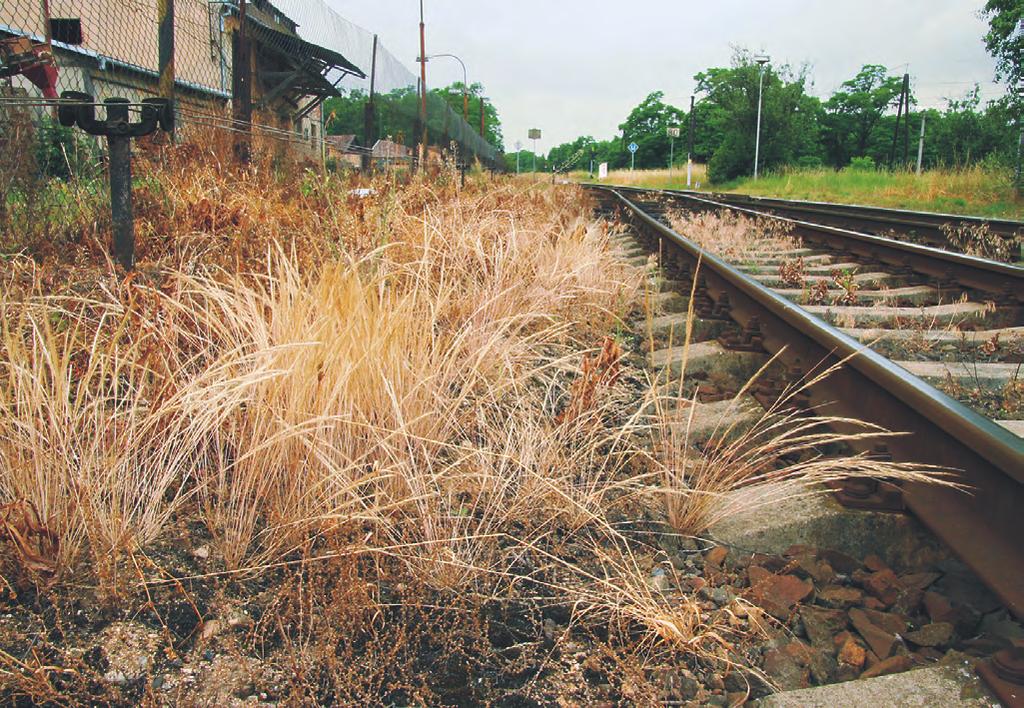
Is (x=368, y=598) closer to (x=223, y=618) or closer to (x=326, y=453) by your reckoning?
(x=223, y=618)

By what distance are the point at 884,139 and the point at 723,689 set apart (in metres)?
107

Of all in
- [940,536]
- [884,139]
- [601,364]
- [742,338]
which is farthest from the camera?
[884,139]

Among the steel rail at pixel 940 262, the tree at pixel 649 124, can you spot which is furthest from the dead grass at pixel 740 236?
the tree at pixel 649 124

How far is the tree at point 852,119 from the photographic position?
91688 millimetres

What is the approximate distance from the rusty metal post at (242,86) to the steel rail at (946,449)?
18.0ft

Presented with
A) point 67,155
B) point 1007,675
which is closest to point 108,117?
point 67,155

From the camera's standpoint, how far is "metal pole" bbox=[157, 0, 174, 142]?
4637 mm

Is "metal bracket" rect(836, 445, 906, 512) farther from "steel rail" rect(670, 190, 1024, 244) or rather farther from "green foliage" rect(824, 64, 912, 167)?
"green foliage" rect(824, 64, 912, 167)

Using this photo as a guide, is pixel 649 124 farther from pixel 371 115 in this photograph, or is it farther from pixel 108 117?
pixel 108 117

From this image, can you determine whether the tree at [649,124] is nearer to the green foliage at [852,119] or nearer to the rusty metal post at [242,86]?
the green foliage at [852,119]

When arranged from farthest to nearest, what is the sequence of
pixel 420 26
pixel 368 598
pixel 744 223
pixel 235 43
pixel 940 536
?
1. pixel 420 26
2. pixel 744 223
3. pixel 235 43
4. pixel 940 536
5. pixel 368 598

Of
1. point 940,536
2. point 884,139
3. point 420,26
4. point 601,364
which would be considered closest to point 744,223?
point 601,364

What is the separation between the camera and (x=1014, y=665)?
1452 millimetres

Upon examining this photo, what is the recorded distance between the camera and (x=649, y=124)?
144375mm
